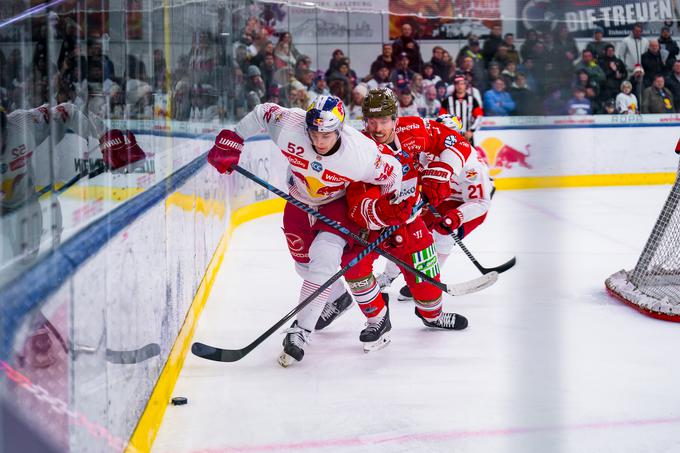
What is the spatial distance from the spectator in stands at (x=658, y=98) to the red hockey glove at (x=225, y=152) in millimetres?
6878

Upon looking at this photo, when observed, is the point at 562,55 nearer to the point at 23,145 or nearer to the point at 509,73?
the point at 509,73

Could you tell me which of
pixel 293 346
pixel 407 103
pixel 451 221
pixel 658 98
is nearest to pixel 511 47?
pixel 407 103

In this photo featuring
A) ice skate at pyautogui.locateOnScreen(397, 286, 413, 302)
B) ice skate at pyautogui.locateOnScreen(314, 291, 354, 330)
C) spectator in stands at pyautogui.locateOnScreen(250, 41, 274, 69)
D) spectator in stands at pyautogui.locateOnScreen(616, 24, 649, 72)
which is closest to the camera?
ice skate at pyautogui.locateOnScreen(314, 291, 354, 330)

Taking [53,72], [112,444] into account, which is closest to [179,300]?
[112,444]

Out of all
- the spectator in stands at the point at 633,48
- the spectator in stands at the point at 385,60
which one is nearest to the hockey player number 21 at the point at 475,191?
the spectator in stands at the point at 385,60

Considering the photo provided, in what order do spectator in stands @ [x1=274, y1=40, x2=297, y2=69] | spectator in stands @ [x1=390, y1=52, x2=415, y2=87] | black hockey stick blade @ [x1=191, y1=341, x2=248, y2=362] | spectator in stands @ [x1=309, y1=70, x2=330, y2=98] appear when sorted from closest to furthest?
1. black hockey stick blade @ [x1=191, y1=341, x2=248, y2=362]
2. spectator in stands @ [x1=274, y1=40, x2=297, y2=69]
3. spectator in stands @ [x1=309, y1=70, x2=330, y2=98]
4. spectator in stands @ [x1=390, y1=52, x2=415, y2=87]

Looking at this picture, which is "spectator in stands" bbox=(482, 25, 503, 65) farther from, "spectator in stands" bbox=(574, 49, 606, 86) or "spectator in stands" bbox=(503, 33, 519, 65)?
"spectator in stands" bbox=(574, 49, 606, 86)

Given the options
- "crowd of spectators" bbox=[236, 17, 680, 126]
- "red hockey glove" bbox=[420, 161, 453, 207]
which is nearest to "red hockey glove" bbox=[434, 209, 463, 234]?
"red hockey glove" bbox=[420, 161, 453, 207]

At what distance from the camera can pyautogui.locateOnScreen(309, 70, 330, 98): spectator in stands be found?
7.82 m

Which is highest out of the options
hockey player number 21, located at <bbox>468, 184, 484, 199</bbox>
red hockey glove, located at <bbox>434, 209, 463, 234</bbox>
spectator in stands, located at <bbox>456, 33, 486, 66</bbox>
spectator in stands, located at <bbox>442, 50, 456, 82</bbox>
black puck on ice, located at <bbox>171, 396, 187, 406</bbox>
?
spectator in stands, located at <bbox>456, 33, 486, 66</bbox>

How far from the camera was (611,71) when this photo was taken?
30.1 feet

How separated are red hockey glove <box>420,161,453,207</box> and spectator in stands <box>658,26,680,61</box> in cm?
640

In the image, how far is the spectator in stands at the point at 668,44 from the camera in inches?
357

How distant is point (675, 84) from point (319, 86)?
3.85 metres
